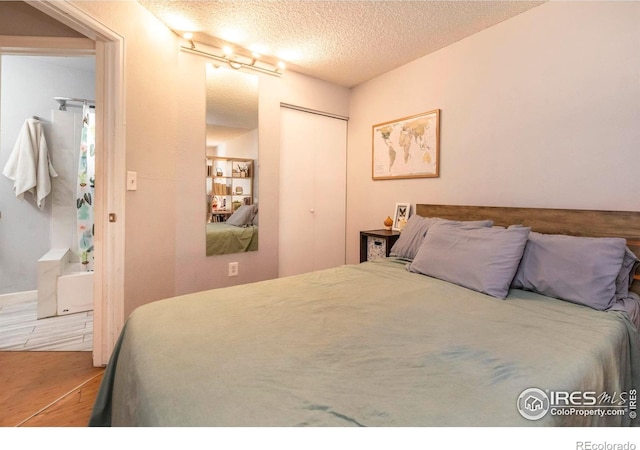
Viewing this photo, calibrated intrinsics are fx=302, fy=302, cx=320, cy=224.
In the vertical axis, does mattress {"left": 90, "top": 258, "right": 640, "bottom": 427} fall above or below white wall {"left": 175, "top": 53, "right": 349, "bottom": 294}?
below

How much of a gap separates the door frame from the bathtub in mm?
1279

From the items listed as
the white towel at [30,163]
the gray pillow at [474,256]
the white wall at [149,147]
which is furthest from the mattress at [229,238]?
the white towel at [30,163]

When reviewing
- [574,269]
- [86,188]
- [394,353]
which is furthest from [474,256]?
[86,188]

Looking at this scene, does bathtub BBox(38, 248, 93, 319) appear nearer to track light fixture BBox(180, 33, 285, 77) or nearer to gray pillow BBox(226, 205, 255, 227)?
gray pillow BBox(226, 205, 255, 227)

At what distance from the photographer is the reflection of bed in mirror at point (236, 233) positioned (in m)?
2.67

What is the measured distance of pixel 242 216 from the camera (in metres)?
2.84

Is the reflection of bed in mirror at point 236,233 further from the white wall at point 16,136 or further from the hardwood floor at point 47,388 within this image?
the white wall at point 16,136

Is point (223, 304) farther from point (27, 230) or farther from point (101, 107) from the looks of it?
point (27, 230)

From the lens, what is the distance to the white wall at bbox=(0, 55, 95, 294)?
3.11 metres

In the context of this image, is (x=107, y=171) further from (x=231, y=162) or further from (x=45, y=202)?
(x=45, y=202)

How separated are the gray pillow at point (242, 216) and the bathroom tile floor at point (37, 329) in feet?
4.74

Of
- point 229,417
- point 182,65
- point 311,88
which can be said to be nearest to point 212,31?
point 182,65

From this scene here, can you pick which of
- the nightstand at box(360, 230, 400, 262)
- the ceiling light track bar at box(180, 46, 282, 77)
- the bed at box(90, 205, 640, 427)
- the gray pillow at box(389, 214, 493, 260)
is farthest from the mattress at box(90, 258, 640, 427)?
the ceiling light track bar at box(180, 46, 282, 77)

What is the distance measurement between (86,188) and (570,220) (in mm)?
4353
